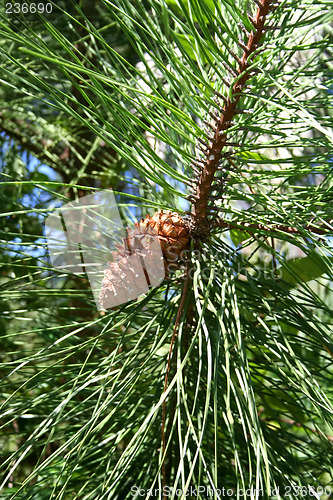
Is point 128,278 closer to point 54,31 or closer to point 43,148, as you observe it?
point 54,31

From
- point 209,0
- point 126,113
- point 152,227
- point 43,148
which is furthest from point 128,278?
point 43,148

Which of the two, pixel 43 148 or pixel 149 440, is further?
pixel 43 148

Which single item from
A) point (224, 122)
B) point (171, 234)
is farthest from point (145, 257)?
point (224, 122)

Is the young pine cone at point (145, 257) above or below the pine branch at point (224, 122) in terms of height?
below

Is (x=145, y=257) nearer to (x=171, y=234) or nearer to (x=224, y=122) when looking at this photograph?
(x=171, y=234)

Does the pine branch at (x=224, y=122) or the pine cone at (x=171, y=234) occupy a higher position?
the pine branch at (x=224, y=122)
